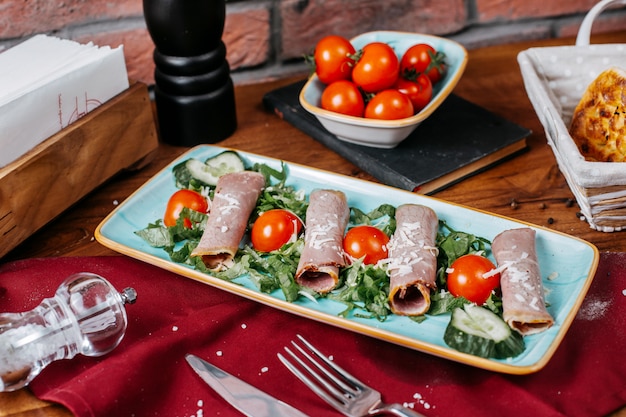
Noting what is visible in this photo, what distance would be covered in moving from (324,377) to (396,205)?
1.38ft

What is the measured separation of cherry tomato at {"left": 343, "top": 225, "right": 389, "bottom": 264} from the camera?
1.18 metres

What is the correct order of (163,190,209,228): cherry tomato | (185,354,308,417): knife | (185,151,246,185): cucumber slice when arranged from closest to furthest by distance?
(185,354,308,417): knife, (163,190,209,228): cherry tomato, (185,151,246,185): cucumber slice

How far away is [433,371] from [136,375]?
1.33 feet

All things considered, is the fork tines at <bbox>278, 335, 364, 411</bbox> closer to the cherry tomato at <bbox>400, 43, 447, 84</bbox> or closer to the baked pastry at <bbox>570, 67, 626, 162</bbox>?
the baked pastry at <bbox>570, 67, 626, 162</bbox>

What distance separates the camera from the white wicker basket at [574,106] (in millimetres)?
1178

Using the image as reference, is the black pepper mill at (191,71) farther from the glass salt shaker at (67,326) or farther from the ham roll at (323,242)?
the glass salt shaker at (67,326)

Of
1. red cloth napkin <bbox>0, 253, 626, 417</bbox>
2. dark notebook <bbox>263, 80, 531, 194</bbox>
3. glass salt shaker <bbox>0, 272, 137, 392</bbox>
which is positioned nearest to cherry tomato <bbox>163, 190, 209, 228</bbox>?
red cloth napkin <bbox>0, 253, 626, 417</bbox>

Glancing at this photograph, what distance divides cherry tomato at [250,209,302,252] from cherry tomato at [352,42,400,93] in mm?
445

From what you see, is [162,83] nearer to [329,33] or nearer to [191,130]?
[191,130]

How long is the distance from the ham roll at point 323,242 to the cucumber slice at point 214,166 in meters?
0.22

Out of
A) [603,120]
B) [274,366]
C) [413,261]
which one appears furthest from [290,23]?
[274,366]

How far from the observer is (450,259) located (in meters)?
1.17

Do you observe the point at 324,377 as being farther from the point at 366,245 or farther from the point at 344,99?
the point at 344,99

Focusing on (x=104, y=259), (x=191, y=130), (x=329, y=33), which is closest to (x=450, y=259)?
(x=104, y=259)
